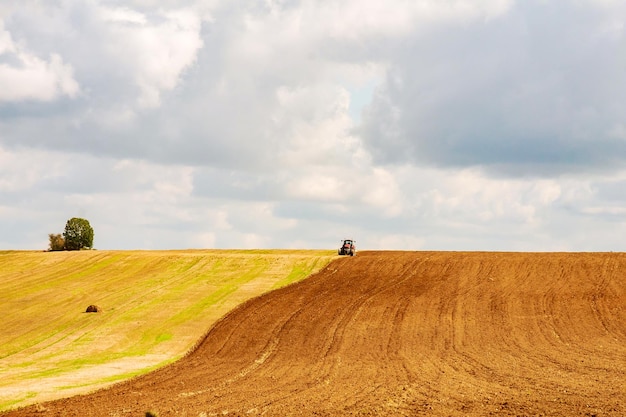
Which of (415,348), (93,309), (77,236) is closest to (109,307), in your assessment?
(93,309)

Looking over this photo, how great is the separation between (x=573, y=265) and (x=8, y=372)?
50750mm

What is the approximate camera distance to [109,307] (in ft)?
196

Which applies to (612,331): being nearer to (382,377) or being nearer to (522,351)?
(522,351)

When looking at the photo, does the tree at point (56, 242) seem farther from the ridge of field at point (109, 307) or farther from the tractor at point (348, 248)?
the tractor at point (348, 248)

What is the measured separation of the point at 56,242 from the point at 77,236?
3174 mm

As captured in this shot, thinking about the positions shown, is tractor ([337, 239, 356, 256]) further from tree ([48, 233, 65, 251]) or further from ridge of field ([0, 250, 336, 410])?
tree ([48, 233, 65, 251])

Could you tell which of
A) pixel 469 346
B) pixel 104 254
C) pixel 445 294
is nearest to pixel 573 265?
pixel 445 294

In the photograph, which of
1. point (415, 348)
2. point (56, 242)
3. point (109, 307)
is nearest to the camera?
point (415, 348)

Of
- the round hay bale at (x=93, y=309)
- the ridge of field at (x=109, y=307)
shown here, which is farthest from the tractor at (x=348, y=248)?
the round hay bale at (x=93, y=309)

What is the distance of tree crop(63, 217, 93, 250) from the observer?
11388 cm

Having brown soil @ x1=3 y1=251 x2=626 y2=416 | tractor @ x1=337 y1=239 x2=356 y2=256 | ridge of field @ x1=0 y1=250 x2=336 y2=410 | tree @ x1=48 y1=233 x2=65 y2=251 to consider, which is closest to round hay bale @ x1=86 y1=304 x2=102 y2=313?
ridge of field @ x1=0 y1=250 x2=336 y2=410

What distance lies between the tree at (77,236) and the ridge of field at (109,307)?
16450mm

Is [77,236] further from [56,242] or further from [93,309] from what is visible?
[93,309]

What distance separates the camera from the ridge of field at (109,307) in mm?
39688
